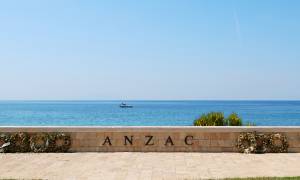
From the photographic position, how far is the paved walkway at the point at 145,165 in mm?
10477

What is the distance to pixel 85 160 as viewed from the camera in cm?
1273

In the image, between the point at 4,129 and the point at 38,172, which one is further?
the point at 4,129

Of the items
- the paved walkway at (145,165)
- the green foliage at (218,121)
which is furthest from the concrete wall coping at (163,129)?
the green foliage at (218,121)

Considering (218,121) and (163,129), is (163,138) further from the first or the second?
(218,121)

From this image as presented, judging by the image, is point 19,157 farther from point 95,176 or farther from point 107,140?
point 95,176

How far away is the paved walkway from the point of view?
10477 millimetres

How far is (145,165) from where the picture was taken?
1184 centimetres

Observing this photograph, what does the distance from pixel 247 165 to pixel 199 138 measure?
287 centimetres

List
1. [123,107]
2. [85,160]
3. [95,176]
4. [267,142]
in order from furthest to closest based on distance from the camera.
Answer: [123,107] < [267,142] < [85,160] < [95,176]

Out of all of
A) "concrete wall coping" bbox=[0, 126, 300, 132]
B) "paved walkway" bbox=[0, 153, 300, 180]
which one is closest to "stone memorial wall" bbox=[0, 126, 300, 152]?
"concrete wall coping" bbox=[0, 126, 300, 132]

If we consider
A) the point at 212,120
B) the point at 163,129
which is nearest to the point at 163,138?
the point at 163,129

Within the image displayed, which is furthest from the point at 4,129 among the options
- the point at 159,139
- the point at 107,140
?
the point at 159,139

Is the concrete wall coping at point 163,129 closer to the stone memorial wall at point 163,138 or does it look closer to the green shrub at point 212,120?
the stone memorial wall at point 163,138

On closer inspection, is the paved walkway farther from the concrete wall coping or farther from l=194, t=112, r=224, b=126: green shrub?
l=194, t=112, r=224, b=126: green shrub
